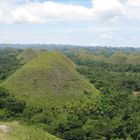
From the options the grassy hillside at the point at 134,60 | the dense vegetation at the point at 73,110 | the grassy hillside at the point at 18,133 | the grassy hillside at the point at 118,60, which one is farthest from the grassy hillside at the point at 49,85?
the grassy hillside at the point at 118,60

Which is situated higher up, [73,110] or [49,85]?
[49,85]

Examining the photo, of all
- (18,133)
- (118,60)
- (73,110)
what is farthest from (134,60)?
(18,133)

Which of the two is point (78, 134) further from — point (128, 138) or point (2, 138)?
point (2, 138)

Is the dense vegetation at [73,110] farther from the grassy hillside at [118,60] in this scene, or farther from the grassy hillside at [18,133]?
the grassy hillside at [118,60]

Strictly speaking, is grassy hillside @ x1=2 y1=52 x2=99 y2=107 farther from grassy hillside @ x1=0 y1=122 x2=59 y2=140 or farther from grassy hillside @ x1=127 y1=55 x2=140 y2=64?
grassy hillside @ x1=127 y1=55 x2=140 y2=64

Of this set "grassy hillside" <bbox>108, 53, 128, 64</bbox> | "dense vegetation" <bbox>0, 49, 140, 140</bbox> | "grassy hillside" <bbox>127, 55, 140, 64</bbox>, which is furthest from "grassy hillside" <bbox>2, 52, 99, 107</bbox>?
"grassy hillside" <bbox>108, 53, 128, 64</bbox>

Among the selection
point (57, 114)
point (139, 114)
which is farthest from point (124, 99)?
point (57, 114)

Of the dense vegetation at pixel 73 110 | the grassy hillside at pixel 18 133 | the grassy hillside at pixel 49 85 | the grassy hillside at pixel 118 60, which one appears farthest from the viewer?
the grassy hillside at pixel 118 60

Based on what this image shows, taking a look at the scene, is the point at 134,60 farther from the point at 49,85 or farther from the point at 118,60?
the point at 49,85
